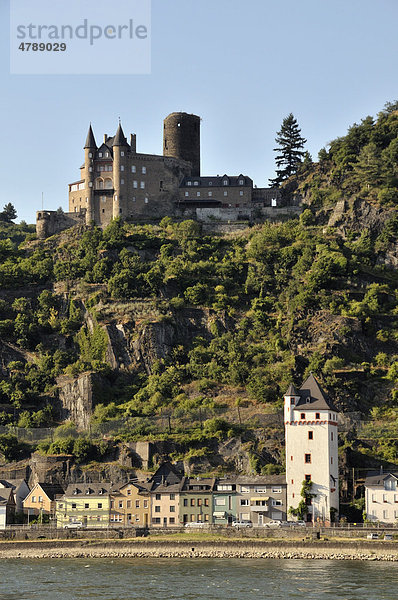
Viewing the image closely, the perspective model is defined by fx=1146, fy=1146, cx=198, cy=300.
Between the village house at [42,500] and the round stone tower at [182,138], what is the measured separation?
58863mm

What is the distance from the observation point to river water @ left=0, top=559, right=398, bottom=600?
233 feet

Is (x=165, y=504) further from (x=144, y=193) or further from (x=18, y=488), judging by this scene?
(x=144, y=193)

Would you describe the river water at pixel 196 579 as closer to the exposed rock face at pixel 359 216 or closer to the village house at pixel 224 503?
the village house at pixel 224 503

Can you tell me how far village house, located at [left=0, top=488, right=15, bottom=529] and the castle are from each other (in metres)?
47.4

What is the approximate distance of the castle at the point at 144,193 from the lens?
142 metres

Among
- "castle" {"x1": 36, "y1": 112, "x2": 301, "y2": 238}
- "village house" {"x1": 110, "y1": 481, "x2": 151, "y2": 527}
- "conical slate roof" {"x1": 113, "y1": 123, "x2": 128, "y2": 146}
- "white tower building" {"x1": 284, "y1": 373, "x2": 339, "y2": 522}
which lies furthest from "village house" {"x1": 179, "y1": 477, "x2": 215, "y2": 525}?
"conical slate roof" {"x1": 113, "y1": 123, "x2": 128, "y2": 146}

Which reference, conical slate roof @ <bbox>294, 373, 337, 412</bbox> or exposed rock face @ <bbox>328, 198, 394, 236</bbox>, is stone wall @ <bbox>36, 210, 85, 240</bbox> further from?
conical slate roof @ <bbox>294, 373, 337, 412</bbox>

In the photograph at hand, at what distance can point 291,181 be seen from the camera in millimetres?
148000

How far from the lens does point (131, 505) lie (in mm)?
101625

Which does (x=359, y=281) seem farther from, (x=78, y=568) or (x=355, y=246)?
(x=78, y=568)

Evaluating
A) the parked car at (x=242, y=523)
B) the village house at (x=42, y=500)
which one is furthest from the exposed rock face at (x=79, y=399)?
the parked car at (x=242, y=523)

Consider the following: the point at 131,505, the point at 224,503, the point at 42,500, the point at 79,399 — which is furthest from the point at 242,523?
the point at 79,399

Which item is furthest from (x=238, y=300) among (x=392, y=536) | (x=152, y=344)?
(x=392, y=536)

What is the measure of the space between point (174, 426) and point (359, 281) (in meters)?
29.9
